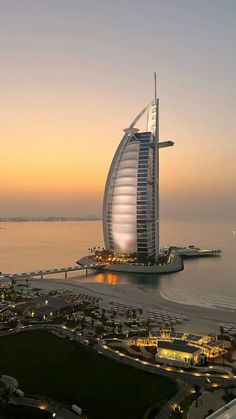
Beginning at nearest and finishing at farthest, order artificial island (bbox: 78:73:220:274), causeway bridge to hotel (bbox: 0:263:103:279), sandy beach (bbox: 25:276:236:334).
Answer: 1. sandy beach (bbox: 25:276:236:334)
2. causeway bridge to hotel (bbox: 0:263:103:279)
3. artificial island (bbox: 78:73:220:274)

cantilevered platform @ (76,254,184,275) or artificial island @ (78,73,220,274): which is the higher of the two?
artificial island @ (78,73,220,274)

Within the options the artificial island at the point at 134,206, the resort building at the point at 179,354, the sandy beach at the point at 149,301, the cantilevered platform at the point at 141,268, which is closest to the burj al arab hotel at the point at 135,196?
the artificial island at the point at 134,206

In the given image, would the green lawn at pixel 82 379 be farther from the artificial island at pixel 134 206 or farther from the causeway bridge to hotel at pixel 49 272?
the artificial island at pixel 134 206

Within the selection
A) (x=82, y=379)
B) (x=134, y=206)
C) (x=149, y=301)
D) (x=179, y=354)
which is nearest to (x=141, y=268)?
(x=134, y=206)

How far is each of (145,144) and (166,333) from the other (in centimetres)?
5544

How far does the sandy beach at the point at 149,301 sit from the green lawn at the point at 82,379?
13.6m

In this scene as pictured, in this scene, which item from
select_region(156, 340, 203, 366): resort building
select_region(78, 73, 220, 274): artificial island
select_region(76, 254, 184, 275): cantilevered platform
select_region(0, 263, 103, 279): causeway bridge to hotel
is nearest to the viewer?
select_region(156, 340, 203, 366): resort building

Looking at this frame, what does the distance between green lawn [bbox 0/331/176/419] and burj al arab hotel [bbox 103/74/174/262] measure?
50.7m

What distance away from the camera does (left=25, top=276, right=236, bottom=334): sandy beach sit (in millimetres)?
44500

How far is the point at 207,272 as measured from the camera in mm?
83625

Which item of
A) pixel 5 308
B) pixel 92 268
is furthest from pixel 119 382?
pixel 92 268

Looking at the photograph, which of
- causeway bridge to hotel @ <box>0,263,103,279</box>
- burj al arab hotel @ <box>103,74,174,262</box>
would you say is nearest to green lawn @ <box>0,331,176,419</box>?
causeway bridge to hotel @ <box>0,263,103,279</box>

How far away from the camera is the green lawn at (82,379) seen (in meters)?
25.5

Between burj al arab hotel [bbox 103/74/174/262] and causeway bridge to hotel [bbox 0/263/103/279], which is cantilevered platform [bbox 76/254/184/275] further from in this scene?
burj al arab hotel [bbox 103/74/174/262]
